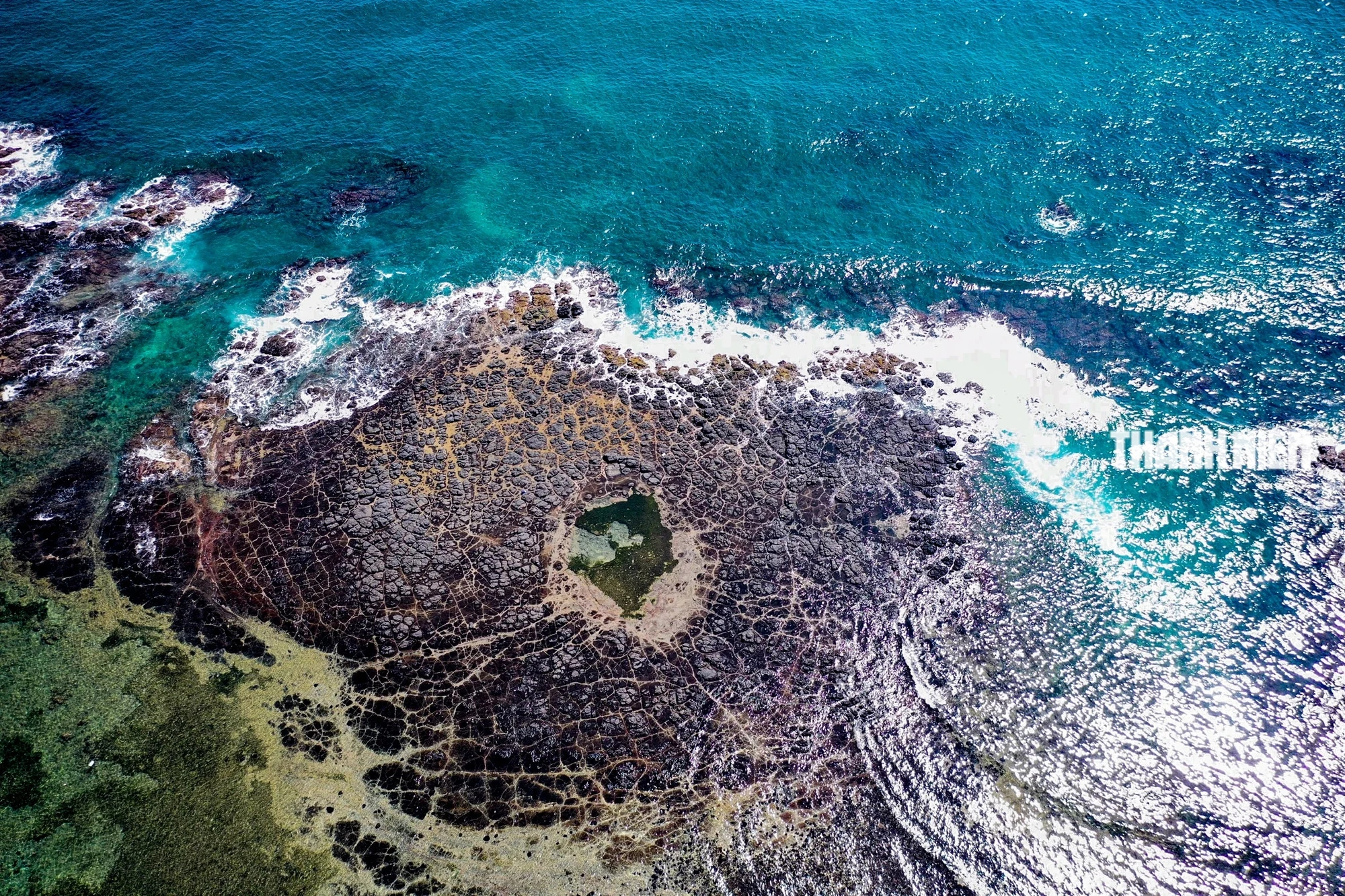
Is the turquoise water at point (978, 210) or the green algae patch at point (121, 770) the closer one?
the green algae patch at point (121, 770)

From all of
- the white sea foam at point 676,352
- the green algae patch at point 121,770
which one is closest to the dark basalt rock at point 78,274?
the white sea foam at point 676,352

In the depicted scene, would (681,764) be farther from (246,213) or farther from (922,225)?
(246,213)

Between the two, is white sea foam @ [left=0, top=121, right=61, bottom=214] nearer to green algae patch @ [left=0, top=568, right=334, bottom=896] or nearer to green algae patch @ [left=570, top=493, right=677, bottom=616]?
green algae patch @ [left=0, top=568, right=334, bottom=896]

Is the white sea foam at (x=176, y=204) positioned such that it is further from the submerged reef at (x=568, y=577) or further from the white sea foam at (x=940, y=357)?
the white sea foam at (x=940, y=357)

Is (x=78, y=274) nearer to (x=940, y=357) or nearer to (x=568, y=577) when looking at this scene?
(x=568, y=577)

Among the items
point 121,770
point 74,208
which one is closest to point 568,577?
point 121,770

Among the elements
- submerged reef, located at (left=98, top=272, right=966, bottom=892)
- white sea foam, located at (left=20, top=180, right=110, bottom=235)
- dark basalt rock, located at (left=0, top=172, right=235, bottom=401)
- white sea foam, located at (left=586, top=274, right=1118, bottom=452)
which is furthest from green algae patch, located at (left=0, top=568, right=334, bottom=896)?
white sea foam, located at (left=20, top=180, right=110, bottom=235)

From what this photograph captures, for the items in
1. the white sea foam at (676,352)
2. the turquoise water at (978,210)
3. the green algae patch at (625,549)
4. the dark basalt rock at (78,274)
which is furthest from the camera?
the dark basalt rock at (78,274)
